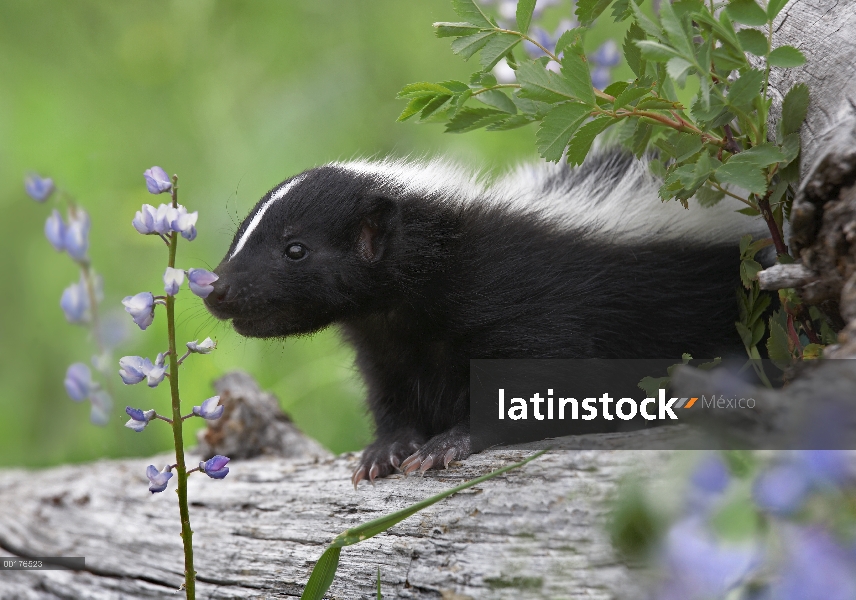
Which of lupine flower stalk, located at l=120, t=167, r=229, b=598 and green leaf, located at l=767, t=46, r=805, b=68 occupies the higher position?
green leaf, located at l=767, t=46, r=805, b=68

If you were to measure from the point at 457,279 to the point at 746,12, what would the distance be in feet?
3.70

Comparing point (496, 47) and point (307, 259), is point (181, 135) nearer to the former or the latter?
point (307, 259)

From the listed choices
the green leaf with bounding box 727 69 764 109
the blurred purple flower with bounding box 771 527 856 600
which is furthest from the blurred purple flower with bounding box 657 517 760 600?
the green leaf with bounding box 727 69 764 109

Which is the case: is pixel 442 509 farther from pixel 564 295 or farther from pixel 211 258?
pixel 211 258

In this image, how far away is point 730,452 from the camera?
1.30 metres

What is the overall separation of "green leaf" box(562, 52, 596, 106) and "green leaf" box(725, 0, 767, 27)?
0.33 metres

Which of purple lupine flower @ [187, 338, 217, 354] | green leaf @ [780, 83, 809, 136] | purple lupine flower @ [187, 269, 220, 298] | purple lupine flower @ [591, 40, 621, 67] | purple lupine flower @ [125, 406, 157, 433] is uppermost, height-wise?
purple lupine flower @ [591, 40, 621, 67]

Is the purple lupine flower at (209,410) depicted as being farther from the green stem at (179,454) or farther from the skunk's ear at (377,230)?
the skunk's ear at (377,230)

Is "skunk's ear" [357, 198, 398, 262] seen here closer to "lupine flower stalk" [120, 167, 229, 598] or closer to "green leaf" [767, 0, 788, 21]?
"lupine flower stalk" [120, 167, 229, 598]

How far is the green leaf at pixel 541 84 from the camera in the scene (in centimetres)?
199

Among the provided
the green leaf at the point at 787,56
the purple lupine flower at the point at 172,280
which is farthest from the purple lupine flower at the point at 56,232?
the green leaf at the point at 787,56

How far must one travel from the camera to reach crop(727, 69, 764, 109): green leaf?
1.84 metres

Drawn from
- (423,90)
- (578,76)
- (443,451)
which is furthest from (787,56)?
(443,451)

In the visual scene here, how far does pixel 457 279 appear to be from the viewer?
2.62 meters
